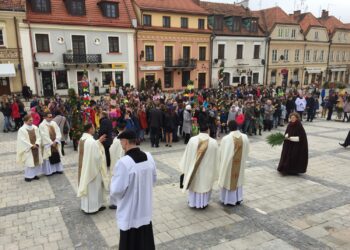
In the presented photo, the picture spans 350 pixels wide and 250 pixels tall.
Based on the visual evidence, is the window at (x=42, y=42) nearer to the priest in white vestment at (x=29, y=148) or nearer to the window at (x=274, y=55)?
the priest in white vestment at (x=29, y=148)

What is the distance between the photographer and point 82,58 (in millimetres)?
24562

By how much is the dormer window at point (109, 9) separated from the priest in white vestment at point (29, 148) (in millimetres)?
20595

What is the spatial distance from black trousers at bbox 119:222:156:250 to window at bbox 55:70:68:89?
22.7 m

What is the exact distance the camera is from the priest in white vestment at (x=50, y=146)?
8.02 metres

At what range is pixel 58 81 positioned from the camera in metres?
24.2

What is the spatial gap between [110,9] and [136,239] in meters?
25.5

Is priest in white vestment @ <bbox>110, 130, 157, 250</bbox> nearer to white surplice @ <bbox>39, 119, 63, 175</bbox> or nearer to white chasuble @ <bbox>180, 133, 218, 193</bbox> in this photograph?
white chasuble @ <bbox>180, 133, 218, 193</bbox>

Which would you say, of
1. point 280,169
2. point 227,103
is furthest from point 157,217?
point 227,103

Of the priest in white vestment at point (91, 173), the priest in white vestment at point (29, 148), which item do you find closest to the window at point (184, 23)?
the priest in white vestment at point (29, 148)

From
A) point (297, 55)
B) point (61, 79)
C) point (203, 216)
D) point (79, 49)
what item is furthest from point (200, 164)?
point (297, 55)

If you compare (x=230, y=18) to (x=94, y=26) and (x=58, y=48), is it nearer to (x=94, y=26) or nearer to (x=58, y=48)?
(x=94, y=26)

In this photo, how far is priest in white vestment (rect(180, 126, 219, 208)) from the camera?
5.96m

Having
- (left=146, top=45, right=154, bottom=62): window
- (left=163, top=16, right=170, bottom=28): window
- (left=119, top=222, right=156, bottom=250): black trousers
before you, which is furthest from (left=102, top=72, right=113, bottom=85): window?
(left=119, top=222, right=156, bottom=250): black trousers

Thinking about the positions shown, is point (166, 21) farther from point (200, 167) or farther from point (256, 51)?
point (200, 167)
